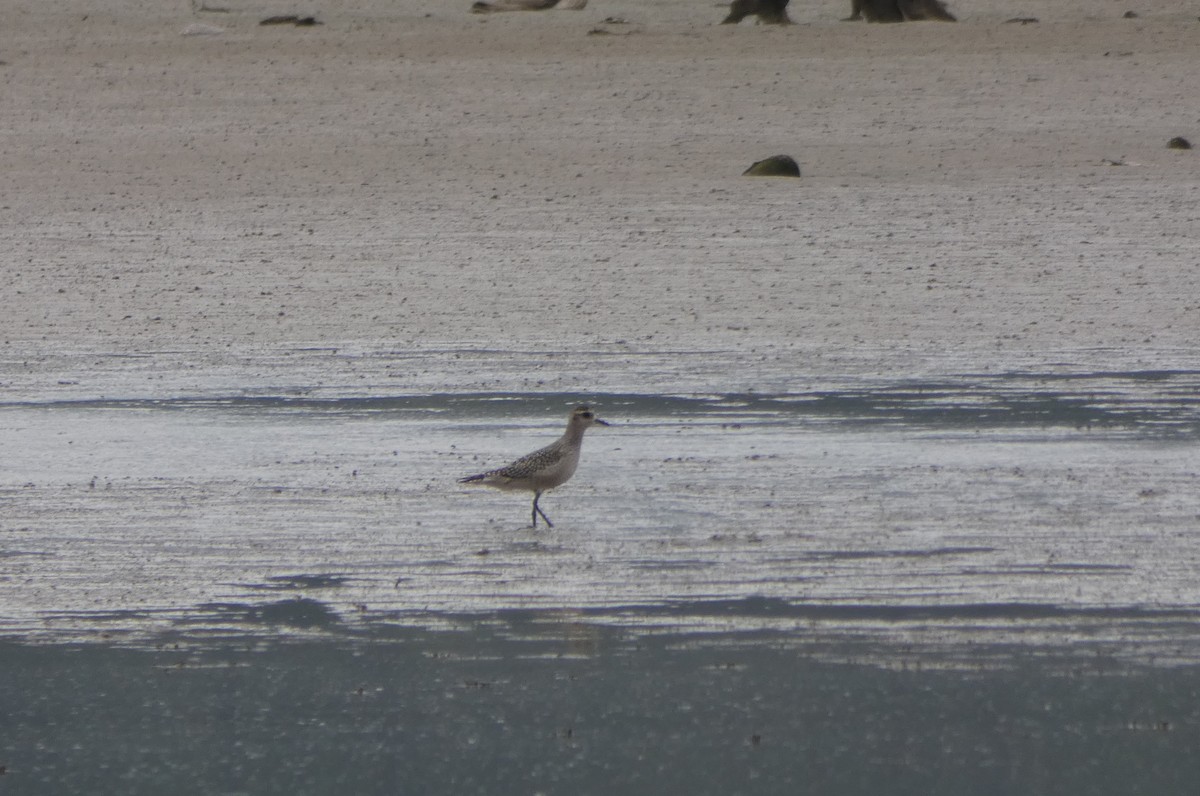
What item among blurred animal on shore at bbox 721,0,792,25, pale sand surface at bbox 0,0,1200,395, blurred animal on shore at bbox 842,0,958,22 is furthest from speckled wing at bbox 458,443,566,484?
blurred animal on shore at bbox 842,0,958,22

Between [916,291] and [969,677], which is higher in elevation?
[969,677]

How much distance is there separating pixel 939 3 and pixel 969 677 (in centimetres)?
2323

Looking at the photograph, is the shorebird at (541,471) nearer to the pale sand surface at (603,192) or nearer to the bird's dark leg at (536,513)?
the bird's dark leg at (536,513)

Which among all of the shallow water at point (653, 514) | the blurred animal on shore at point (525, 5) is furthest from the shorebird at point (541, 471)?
the blurred animal on shore at point (525, 5)

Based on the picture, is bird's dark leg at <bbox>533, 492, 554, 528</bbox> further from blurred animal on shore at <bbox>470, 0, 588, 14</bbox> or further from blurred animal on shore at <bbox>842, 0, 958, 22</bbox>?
blurred animal on shore at <bbox>470, 0, 588, 14</bbox>

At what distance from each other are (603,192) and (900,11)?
40.9 ft

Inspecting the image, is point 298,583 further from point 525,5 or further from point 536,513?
point 525,5

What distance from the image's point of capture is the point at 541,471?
7289 mm

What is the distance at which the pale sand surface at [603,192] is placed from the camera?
11828 millimetres

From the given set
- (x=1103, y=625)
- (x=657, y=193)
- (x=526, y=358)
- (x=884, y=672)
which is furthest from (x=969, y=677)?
(x=657, y=193)

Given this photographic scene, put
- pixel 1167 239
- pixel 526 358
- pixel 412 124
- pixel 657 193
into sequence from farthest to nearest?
pixel 412 124 → pixel 657 193 → pixel 1167 239 → pixel 526 358

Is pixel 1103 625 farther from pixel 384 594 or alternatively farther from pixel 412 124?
pixel 412 124

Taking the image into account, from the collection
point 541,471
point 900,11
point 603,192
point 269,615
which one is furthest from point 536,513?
point 900,11

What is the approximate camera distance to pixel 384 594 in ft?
21.1
